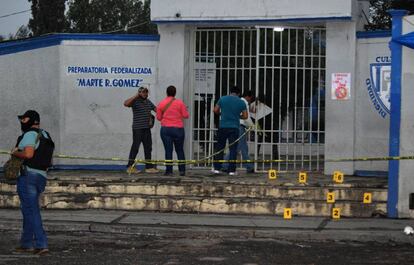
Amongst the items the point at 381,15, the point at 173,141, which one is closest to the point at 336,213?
the point at 173,141

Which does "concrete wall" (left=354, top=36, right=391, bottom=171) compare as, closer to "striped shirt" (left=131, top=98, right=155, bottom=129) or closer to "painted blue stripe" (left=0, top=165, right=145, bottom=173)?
"striped shirt" (left=131, top=98, right=155, bottom=129)

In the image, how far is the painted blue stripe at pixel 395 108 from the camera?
11.7 metres

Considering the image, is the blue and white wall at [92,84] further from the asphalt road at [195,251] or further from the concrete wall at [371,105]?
the asphalt road at [195,251]

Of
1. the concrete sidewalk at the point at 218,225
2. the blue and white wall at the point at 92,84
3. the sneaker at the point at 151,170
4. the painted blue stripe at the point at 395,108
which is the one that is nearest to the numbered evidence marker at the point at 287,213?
the concrete sidewalk at the point at 218,225

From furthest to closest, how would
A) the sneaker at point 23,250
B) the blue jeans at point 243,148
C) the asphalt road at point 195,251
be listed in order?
the blue jeans at point 243,148
the sneaker at point 23,250
the asphalt road at point 195,251

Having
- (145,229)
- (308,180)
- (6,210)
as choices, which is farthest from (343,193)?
(6,210)

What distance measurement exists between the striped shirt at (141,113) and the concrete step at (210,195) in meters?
1.21

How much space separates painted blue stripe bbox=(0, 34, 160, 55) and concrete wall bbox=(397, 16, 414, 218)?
5228 mm

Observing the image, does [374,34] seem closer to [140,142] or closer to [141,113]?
[141,113]

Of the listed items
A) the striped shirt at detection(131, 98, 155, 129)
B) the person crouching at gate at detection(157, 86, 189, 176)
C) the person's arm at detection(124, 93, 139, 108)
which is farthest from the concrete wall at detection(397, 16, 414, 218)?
the person's arm at detection(124, 93, 139, 108)

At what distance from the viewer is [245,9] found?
14.2m

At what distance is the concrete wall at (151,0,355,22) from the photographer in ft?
45.0

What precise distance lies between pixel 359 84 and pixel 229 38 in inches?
111

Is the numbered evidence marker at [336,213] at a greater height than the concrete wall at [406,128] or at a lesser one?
lesser
